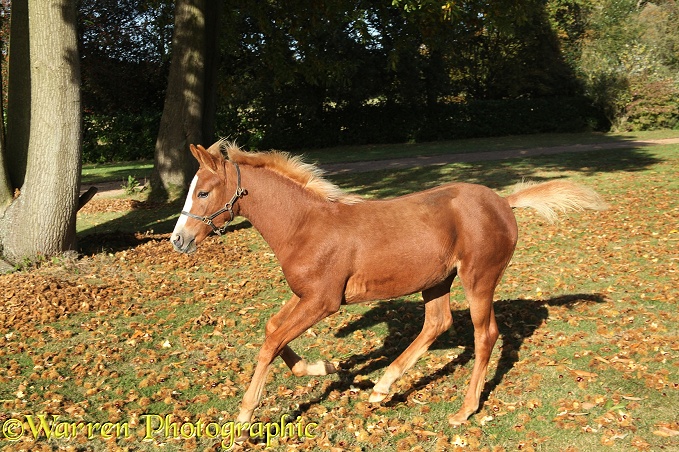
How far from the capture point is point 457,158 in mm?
26312

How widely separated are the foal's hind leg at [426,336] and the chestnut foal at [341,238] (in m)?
0.02

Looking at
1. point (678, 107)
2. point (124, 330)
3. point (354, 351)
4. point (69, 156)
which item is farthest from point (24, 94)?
point (678, 107)

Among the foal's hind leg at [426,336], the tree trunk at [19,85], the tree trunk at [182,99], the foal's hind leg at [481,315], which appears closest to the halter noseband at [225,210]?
the foal's hind leg at [426,336]

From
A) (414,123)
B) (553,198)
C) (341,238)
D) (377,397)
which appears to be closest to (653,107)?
(414,123)

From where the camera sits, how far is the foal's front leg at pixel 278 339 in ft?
18.0

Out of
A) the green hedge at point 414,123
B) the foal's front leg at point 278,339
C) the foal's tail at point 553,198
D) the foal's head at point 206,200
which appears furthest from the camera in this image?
the green hedge at point 414,123

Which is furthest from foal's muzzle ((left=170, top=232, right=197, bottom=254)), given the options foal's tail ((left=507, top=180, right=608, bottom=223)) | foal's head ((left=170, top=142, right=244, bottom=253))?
foal's tail ((left=507, top=180, right=608, bottom=223))

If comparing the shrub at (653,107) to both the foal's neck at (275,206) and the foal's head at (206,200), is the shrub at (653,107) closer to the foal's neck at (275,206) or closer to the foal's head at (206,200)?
the foal's neck at (275,206)

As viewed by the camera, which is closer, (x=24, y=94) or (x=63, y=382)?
(x=63, y=382)

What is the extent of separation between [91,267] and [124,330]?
3101 mm

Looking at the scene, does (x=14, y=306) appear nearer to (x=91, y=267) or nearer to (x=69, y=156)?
(x=91, y=267)

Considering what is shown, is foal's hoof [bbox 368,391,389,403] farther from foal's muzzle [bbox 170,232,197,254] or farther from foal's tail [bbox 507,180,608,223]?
foal's tail [bbox 507,180,608,223]

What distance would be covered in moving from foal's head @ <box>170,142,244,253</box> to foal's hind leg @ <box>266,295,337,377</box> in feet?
3.03

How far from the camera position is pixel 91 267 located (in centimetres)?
1093
